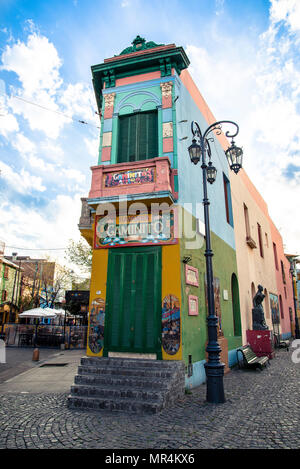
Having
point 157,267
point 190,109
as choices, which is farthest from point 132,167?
point 190,109

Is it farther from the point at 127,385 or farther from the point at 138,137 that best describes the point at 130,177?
the point at 127,385

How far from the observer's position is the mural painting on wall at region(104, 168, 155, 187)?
8461 mm

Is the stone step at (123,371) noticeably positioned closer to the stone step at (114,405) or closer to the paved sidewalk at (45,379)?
the stone step at (114,405)

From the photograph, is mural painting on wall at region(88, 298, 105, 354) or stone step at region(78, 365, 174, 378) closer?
stone step at region(78, 365, 174, 378)

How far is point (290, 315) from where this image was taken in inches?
1147

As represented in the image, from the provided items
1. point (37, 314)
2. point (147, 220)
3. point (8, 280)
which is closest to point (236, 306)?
point (147, 220)

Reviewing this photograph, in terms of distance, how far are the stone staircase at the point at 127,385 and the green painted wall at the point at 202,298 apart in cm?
97

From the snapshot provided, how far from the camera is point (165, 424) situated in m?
5.07

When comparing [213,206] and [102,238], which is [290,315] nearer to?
[213,206]

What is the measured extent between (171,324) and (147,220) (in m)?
2.83

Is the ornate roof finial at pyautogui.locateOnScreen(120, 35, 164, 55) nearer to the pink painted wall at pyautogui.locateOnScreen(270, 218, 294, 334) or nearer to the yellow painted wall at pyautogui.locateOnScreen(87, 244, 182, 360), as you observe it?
the yellow painted wall at pyautogui.locateOnScreen(87, 244, 182, 360)

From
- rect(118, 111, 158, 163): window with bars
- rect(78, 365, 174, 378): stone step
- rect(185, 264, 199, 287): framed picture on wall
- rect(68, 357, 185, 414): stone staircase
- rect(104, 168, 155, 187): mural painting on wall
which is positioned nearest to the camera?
rect(68, 357, 185, 414): stone staircase

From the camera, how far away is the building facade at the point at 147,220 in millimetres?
7773

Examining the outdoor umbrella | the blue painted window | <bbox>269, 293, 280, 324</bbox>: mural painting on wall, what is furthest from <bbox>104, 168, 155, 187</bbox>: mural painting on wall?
<bbox>269, 293, 280, 324</bbox>: mural painting on wall
